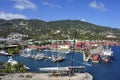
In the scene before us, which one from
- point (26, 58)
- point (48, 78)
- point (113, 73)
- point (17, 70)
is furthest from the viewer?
point (26, 58)

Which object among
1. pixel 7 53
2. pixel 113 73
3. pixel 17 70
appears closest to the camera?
pixel 17 70

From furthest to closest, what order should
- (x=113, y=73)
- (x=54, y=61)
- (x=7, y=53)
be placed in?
1. (x=7, y=53)
2. (x=54, y=61)
3. (x=113, y=73)

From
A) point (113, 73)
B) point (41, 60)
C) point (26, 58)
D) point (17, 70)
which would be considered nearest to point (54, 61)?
point (41, 60)

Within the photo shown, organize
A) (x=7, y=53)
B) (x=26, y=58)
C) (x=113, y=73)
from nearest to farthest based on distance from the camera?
(x=113, y=73), (x=26, y=58), (x=7, y=53)

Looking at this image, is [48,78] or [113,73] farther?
[113,73]

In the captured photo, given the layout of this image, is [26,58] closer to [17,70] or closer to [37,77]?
[17,70]

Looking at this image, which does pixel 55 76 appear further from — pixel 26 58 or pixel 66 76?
pixel 26 58

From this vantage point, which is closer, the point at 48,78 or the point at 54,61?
the point at 48,78

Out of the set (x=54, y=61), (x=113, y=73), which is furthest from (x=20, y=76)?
(x=54, y=61)
